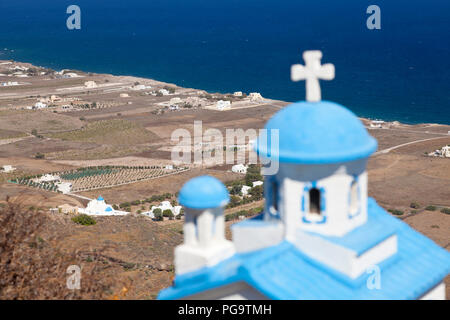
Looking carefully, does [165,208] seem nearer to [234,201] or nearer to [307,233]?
[234,201]

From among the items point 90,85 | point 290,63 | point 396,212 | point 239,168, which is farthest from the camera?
point 290,63

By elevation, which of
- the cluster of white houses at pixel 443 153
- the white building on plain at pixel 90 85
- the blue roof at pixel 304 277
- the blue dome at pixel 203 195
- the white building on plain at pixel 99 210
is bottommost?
the cluster of white houses at pixel 443 153

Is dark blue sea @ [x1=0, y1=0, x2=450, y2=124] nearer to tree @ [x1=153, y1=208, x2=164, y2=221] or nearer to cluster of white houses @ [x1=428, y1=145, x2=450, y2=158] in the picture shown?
cluster of white houses @ [x1=428, y1=145, x2=450, y2=158]

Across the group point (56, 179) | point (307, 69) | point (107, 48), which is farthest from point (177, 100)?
point (107, 48)

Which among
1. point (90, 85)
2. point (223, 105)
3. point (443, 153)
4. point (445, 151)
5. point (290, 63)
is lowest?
point (443, 153)

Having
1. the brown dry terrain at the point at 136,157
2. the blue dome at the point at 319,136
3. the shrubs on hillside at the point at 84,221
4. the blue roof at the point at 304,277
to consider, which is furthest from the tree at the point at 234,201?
the blue dome at the point at 319,136

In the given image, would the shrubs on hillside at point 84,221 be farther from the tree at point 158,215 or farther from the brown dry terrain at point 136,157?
the tree at point 158,215

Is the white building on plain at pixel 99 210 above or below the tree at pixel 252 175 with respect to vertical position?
above

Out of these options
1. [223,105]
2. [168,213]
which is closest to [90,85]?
[223,105]
